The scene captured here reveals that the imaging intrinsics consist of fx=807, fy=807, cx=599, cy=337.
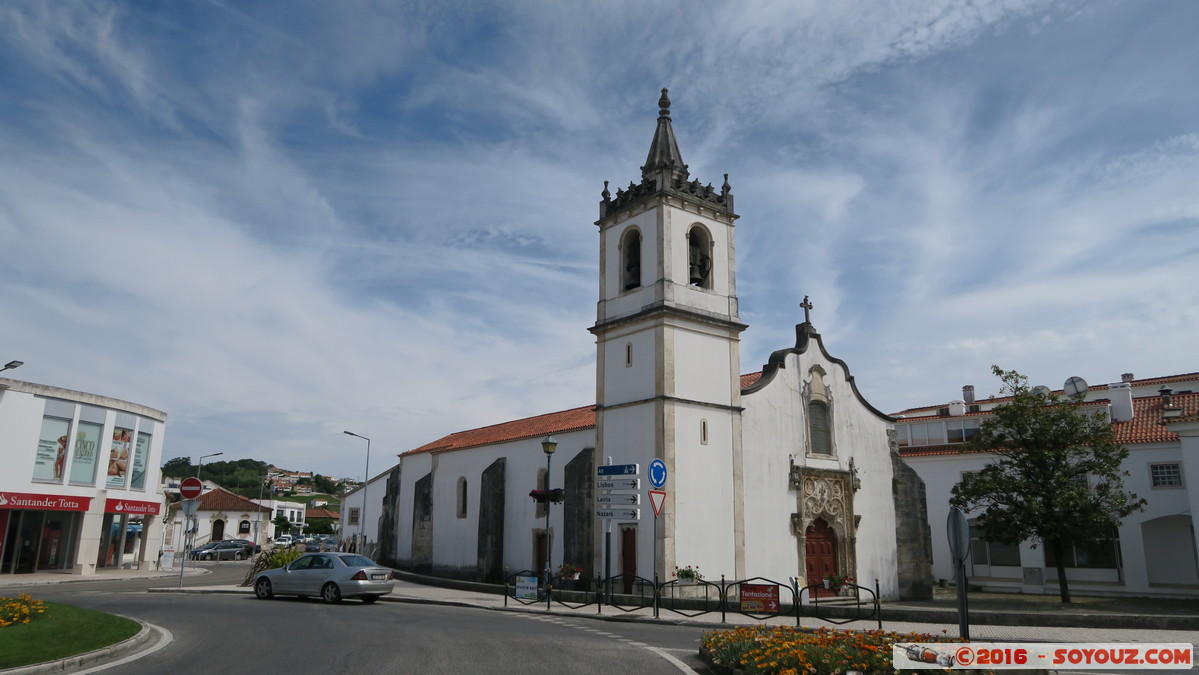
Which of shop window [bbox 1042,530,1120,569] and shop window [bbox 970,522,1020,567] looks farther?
shop window [bbox 970,522,1020,567]

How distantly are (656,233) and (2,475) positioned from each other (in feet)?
85.7

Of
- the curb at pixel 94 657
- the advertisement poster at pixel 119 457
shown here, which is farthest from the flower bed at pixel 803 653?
the advertisement poster at pixel 119 457

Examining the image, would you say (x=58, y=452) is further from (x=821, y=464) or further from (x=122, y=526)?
(x=821, y=464)

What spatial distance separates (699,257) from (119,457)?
27.3 metres

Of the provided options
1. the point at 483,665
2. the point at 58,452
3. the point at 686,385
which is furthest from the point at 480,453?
the point at 483,665

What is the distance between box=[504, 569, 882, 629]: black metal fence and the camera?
19.0 m

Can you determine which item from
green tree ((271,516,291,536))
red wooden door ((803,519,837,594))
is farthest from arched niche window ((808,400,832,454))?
green tree ((271,516,291,536))

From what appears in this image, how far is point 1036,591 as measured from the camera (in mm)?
32656

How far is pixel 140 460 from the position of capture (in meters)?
37.8

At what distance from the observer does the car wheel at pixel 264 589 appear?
71.4 feet

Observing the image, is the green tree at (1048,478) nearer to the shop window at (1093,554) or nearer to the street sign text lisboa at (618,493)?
the shop window at (1093,554)

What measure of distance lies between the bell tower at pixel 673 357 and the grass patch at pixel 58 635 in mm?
13776

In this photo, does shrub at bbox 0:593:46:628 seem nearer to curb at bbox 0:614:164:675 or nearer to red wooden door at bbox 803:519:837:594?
curb at bbox 0:614:164:675

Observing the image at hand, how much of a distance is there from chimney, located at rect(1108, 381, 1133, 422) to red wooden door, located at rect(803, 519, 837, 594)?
16.4 metres
